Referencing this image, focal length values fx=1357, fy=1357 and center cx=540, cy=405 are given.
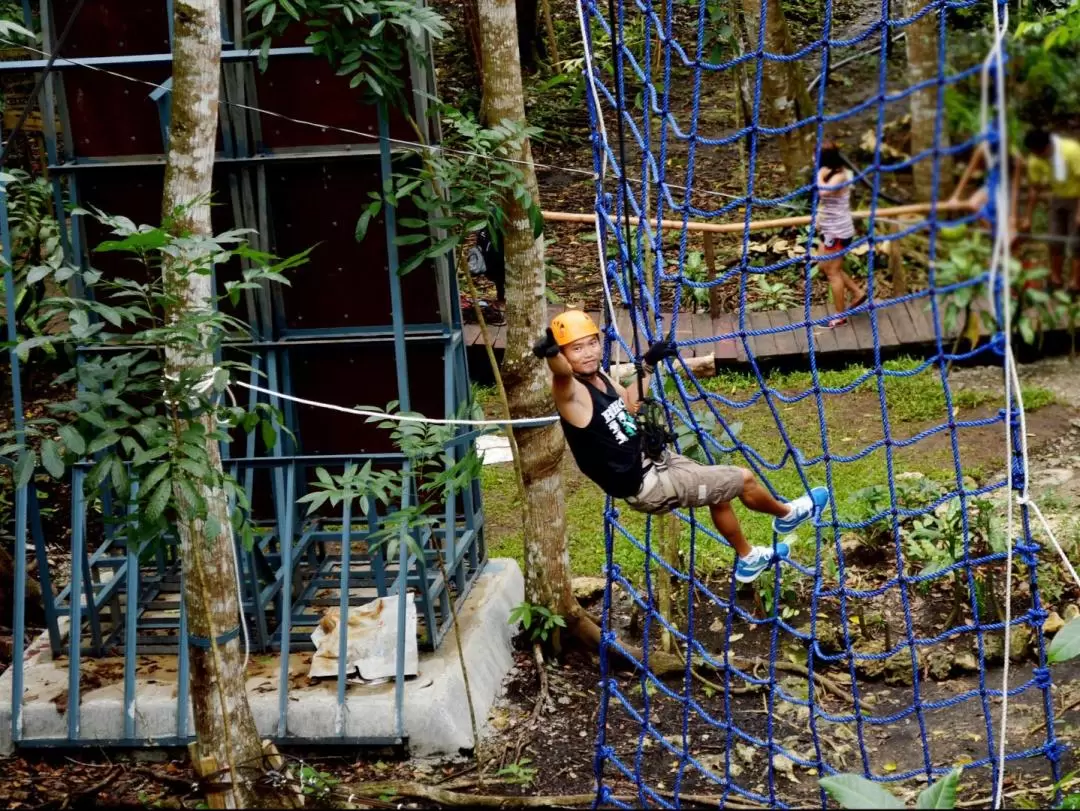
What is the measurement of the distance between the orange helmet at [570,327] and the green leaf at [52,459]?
4.63 feet

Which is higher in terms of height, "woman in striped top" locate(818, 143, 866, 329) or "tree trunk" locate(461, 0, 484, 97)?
"tree trunk" locate(461, 0, 484, 97)

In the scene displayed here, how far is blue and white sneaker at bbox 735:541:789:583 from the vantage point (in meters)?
4.43

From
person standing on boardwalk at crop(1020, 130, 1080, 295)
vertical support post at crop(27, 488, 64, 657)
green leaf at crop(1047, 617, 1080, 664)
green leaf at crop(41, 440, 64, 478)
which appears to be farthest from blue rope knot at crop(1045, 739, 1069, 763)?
vertical support post at crop(27, 488, 64, 657)

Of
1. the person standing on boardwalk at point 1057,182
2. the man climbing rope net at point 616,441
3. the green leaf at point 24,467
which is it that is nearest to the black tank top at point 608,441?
the man climbing rope net at point 616,441

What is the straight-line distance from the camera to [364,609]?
16.5ft

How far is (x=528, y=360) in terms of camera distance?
204 inches

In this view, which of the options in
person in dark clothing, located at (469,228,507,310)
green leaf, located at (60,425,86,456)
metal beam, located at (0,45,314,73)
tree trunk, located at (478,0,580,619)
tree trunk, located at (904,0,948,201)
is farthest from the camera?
person in dark clothing, located at (469,228,507,310)

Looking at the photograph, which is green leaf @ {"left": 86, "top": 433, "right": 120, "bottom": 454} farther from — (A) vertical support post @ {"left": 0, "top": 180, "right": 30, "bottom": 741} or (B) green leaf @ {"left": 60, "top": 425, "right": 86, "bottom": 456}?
(A) vertical support post @ {"left": 0, "top": 180, "right": 30, "bottom": 741}

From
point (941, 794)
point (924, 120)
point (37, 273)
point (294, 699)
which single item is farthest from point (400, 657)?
point (924, 120)

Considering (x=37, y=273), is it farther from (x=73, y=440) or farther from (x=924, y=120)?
(x=924, y=120)

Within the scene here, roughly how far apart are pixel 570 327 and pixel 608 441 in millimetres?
365

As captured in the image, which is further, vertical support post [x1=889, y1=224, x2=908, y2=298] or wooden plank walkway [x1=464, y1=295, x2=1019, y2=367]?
wooden plank walkway [x1=464, y1=295, x2=1019, y2=367]

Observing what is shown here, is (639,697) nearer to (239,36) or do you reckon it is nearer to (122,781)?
(122,781)

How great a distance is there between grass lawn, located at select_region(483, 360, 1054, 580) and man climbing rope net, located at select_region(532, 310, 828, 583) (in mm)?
1532
